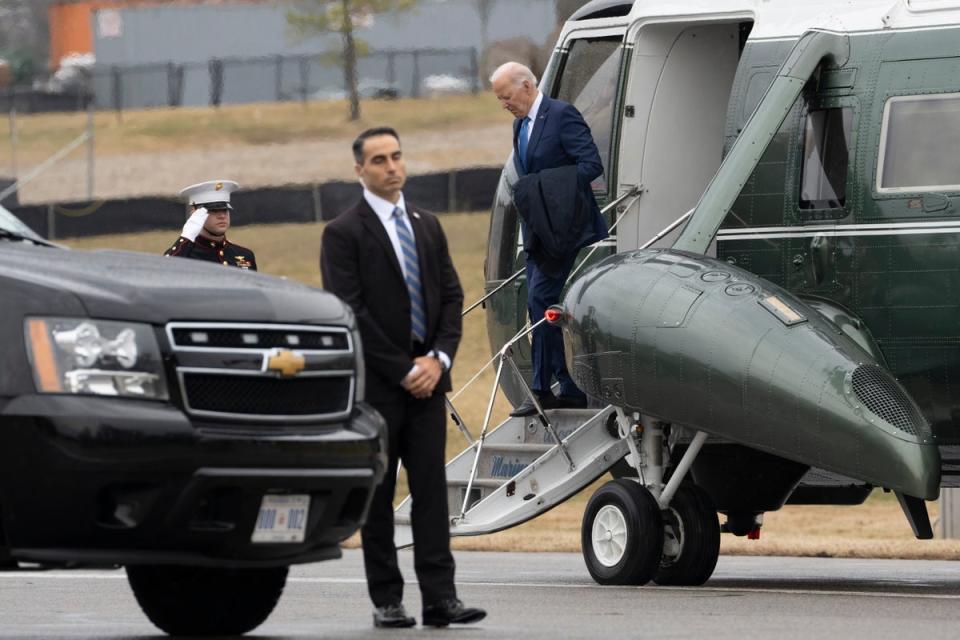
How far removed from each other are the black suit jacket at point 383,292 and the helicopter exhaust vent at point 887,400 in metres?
2.52

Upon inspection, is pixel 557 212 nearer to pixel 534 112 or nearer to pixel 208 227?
pixel 534 112

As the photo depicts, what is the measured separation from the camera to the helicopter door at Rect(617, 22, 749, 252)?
44.3 feet

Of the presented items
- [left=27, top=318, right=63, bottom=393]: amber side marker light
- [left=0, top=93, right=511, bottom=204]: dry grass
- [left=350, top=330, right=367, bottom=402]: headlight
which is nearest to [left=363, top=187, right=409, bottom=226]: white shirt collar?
[left=350, top=330, right=367, bottom=402]: headlight

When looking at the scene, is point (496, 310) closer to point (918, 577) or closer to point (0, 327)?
point (918, 577)

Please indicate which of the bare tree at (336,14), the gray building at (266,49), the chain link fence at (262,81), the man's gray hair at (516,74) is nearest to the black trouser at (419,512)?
the man's gray hair at (516,74)

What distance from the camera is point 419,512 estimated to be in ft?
30.6

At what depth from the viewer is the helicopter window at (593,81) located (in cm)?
1430

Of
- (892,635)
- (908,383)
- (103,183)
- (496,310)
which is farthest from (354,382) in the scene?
(103,183)

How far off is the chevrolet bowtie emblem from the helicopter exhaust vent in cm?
368

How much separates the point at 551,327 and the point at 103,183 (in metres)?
34.4

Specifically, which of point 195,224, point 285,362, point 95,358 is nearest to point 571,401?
point 195,224

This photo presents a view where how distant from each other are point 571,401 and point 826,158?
2361mm

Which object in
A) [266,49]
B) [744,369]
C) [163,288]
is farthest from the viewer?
[266,49]

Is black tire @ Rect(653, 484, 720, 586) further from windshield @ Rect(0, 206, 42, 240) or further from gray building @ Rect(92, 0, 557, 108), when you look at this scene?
gray building @ Rect(92, 0, 557, 108)
